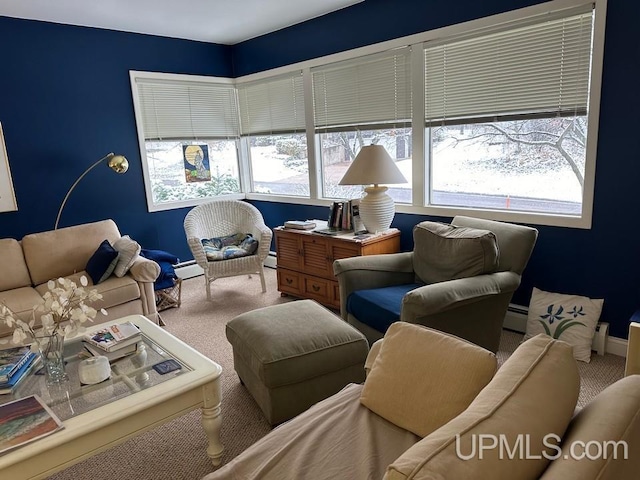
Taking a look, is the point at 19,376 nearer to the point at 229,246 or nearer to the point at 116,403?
the point at 116,403

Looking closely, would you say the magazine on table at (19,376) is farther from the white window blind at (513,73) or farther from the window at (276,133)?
the window at (276,133)

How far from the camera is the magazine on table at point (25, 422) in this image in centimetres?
146

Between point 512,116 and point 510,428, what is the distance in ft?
8.55

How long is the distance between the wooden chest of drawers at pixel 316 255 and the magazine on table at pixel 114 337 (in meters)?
1.69

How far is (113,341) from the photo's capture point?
6.95 ft

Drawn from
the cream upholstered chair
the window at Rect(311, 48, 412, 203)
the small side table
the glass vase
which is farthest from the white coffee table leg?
the window at Rect(311, 48, 412, 203)

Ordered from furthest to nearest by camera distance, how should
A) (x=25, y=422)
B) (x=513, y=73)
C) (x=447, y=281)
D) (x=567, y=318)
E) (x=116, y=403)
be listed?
(x=513, y=73)
(x=567, y=318)
(x=447, y=281)
(x=116, y=403)
(x=25, y=422)

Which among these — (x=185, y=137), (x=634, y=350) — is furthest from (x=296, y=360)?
(x=185, y=137)

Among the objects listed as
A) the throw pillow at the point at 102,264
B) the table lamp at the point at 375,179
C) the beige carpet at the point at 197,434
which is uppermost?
the table lamp at the point at 375,179

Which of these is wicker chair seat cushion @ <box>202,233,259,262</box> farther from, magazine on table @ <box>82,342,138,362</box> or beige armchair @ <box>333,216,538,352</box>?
magazine on table @ <box>82,342,138,362</box>

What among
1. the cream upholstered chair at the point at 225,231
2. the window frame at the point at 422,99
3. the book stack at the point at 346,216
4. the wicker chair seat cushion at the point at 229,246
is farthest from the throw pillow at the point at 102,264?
the window frame at the point at 422,99

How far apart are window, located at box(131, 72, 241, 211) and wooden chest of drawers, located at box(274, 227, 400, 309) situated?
4.86ft

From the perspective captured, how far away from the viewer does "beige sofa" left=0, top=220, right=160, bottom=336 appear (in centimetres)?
320

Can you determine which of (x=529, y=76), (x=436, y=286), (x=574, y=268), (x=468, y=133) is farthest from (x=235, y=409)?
(x=529, y=76)
